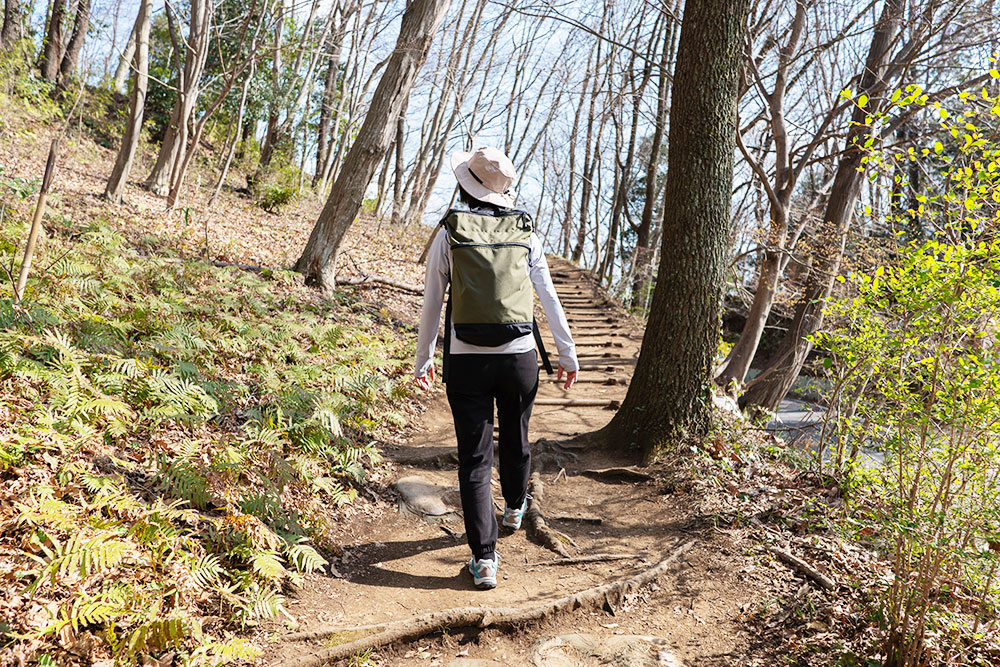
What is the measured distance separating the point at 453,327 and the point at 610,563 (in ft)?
6.25

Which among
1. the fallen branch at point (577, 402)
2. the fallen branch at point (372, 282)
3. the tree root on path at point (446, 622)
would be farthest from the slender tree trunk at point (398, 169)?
the tree root on path at point (446, 622)

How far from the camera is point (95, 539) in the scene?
2.72 metres

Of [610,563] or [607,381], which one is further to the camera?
[607,381]

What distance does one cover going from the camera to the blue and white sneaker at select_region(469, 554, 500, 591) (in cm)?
355

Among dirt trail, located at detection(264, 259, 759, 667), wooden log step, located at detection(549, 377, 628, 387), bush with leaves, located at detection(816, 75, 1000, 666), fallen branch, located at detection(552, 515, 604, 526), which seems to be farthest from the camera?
wooden log step, located at detection(549, 377, 628, 387)

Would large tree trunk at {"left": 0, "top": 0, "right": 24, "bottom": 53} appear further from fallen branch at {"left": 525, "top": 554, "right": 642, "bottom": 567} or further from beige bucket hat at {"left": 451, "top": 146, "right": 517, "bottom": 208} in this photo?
fallen branch at {"left": 525, "top": 554, "right": 642, "bottom": 567}

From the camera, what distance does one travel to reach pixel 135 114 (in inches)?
457

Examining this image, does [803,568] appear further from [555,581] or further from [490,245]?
[490,245]

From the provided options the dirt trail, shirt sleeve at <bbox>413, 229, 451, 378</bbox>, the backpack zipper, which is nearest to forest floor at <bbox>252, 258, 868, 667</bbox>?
the dirt trail

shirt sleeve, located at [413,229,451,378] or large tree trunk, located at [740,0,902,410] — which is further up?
large tree trunk, located at [740,0,902,410]

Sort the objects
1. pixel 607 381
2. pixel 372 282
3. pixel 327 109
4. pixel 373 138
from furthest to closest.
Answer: pixel 327 109
pixel 372 282
pixel 373 138
pixel 607 381

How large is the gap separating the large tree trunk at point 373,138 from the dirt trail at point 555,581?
498 centimetres

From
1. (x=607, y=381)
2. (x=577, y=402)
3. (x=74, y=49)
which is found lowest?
(x=577, y=402)

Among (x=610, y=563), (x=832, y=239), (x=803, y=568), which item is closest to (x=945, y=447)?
(x=803, y=568)
